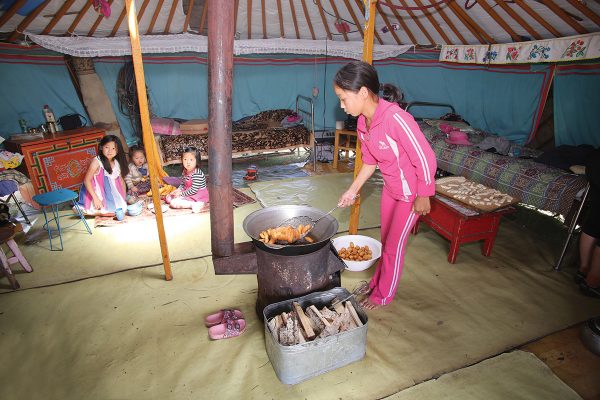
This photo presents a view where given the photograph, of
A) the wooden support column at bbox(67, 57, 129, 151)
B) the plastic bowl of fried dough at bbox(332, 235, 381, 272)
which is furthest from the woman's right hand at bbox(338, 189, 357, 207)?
the wooden support column at bbox(67, 57, 129, 151)

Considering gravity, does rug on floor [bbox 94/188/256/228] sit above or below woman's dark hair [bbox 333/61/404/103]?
below

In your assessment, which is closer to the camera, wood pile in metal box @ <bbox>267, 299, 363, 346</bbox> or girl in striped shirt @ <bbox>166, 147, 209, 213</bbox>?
wood pile in metal box @ <bbox>267, 299, 363, 346</bbox>

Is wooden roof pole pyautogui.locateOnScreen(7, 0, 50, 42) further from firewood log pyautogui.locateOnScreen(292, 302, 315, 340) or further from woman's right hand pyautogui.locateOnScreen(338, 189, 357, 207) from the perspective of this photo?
firewood log pyautogui.locateOnScreen(292, 302, 315, 340)

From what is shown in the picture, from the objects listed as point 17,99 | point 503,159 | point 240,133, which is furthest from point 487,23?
point 17,99

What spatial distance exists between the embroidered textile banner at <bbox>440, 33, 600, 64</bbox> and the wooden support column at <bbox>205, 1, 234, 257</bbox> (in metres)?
4.16

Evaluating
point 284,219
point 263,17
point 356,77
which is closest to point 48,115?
point 263,17

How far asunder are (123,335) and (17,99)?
15.3ft

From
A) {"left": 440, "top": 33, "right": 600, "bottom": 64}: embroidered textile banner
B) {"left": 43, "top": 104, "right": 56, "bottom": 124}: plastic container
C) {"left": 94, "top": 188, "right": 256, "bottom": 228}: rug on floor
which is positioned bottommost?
{"left": 94, "top": 188, "right": 256, "bottom": 228}: rug on floor

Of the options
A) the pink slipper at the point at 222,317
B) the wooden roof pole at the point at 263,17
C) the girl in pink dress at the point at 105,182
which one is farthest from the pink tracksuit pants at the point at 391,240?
the wooden roof pole at the point at 263,17

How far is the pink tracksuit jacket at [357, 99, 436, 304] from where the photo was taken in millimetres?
2016

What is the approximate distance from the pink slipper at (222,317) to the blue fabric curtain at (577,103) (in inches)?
188

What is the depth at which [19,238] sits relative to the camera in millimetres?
3637

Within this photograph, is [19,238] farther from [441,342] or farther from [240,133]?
[441,342]

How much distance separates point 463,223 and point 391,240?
45.6 inches
